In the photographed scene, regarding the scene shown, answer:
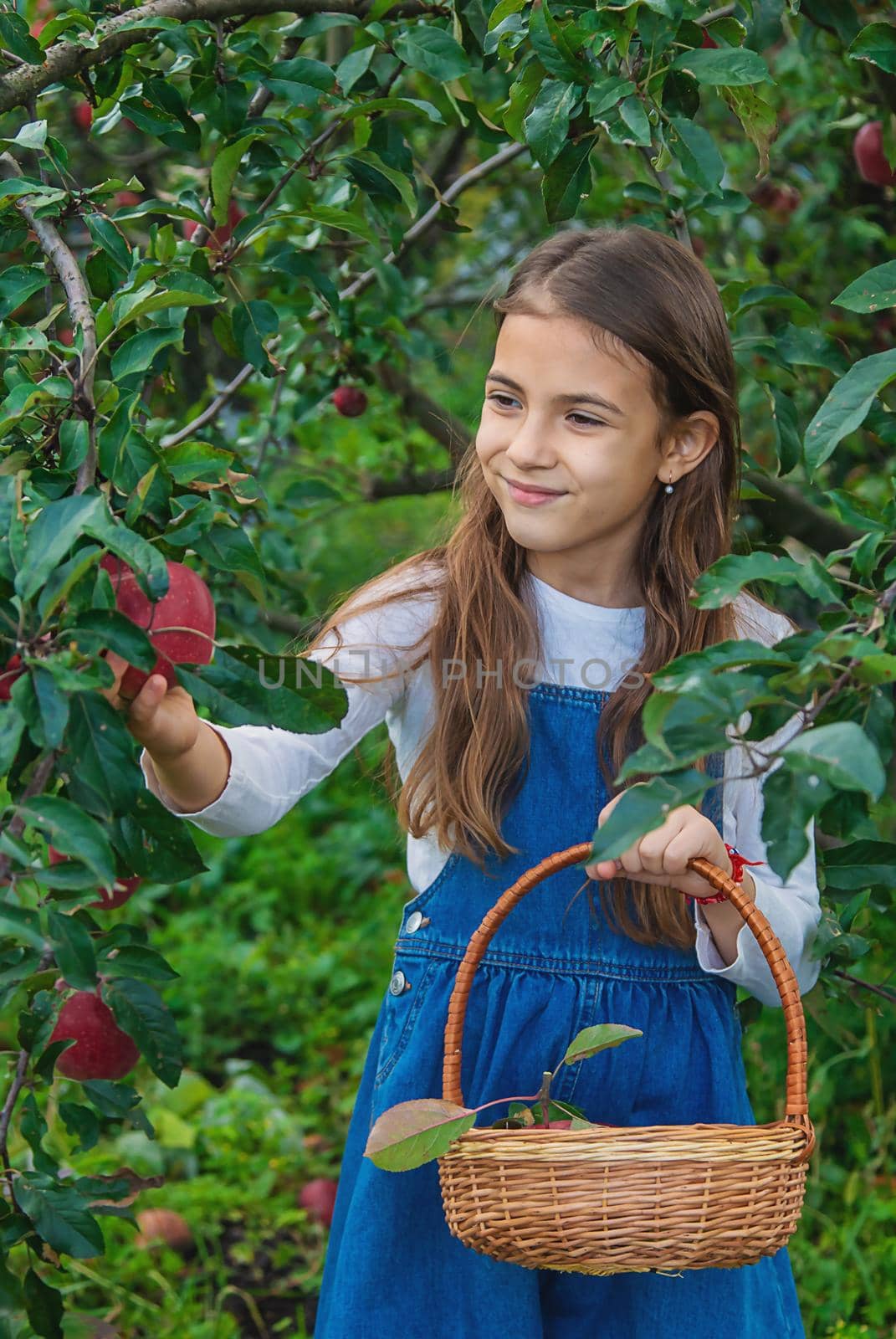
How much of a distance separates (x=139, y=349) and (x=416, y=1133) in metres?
0.62

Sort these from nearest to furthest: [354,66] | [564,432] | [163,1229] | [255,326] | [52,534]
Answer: [52,534] → [564,432] → [255,326] → [354,66] → [163,1229]

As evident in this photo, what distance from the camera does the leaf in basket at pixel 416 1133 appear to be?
111 centimetres

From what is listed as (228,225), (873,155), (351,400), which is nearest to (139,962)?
(228,225)

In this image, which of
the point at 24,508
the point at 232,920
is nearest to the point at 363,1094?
the point at 24,508

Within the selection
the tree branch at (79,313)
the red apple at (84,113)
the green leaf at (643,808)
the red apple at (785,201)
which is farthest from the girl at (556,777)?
the red apple at (785,201)

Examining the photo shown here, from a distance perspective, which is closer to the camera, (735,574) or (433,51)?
(735,574)

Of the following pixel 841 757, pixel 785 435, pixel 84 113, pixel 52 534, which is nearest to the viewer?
pixel 841 757

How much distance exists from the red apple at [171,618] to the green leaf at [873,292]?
20.8 inches

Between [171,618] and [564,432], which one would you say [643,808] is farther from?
[564,432]

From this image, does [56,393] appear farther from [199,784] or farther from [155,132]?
[155,132]

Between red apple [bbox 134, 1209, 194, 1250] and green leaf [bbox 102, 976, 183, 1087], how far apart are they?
4.13ft

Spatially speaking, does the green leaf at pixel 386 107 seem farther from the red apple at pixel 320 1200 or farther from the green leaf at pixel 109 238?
the red apple at pixel 320 1200

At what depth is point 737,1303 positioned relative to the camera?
1375 mm

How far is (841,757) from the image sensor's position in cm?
79
